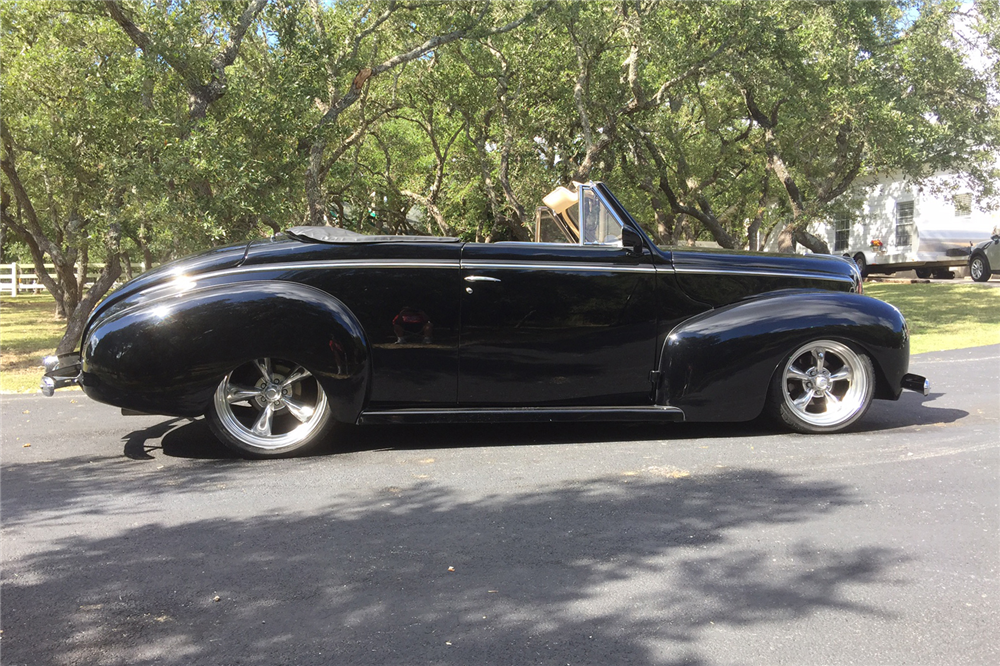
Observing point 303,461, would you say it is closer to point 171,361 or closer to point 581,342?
point 171,361

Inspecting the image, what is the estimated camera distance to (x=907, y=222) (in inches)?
1104

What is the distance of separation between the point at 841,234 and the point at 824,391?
28.8m

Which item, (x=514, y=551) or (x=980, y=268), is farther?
(x=980, y=268)

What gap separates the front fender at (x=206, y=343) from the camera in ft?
14.9

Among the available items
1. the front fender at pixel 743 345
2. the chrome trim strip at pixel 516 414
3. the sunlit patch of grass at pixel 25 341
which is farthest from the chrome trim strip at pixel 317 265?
the sunlit patch of grass at pixel 25 341

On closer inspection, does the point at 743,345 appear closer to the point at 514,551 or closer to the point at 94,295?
the point at 514,551

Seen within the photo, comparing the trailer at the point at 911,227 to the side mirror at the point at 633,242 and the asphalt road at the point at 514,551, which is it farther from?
the asphalt road at the point at 514,551

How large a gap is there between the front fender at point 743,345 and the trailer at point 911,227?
19650mm

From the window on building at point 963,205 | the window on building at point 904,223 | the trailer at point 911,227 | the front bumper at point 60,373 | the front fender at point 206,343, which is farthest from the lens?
the window on building at point 904,223

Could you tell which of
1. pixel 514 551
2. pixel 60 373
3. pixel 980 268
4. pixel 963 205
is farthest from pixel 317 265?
pixel 963 205

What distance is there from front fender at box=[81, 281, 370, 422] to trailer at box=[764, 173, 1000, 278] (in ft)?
70.1

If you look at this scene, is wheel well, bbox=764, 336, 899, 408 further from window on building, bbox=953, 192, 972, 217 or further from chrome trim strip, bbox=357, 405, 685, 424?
window on building, bbox=953, 192, 972, 217

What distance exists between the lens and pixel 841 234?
103 ft

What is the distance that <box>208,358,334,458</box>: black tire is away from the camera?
475 centimetres
